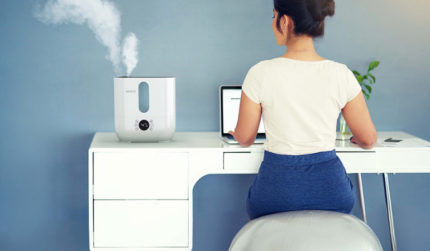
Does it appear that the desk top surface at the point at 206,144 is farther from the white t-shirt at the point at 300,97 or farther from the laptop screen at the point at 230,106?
the white t-shirt at the point at 300,97

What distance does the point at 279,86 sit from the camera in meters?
1.88

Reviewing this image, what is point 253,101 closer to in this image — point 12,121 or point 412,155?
point 412,155

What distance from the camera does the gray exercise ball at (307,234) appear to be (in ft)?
4.77

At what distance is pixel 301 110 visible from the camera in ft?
6.19

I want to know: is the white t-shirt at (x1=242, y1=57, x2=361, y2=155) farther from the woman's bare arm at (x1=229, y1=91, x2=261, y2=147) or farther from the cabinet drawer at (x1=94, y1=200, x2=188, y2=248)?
the cabinet drawer at (x1=94, y1=200, x2=188, y2=248)

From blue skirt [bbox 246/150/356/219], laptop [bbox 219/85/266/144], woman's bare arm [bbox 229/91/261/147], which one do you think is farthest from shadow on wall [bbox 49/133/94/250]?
blue skirt [bbox 246/150/356/219]

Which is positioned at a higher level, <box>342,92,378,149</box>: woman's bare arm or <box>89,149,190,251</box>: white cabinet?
<box>342,92,378,149</box>: woman's bare arm

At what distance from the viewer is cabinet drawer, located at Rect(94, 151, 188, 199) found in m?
2.45

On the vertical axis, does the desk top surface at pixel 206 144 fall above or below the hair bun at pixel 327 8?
below

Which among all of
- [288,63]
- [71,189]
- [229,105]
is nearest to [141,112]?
[229,105]

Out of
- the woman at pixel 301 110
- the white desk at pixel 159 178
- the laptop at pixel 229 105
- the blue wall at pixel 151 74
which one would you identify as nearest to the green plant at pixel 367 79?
the blue wall at pixel 151 74

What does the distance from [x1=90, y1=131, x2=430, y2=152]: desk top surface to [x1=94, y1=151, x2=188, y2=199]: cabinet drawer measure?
0.04 metres

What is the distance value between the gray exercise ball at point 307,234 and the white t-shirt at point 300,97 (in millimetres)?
383

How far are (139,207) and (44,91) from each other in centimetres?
78
